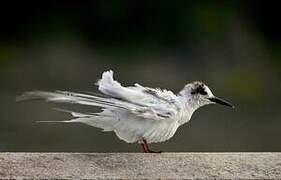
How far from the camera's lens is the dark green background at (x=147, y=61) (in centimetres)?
573

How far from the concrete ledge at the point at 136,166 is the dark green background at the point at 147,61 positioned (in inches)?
103

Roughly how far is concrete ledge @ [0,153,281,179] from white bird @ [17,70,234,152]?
10cm

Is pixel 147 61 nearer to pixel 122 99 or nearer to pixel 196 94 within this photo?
pixel 196 94

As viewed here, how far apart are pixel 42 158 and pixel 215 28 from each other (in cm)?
605

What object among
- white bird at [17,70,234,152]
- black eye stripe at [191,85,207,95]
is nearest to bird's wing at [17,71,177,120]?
white bird at [17,70,234,152]

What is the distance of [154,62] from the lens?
7754 mm

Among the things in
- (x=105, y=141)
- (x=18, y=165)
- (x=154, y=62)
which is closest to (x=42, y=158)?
(x=18, y=165)

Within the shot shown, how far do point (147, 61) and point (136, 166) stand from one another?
516 cm

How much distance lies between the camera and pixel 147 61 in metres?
7.79

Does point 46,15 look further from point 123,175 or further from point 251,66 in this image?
point 123,175

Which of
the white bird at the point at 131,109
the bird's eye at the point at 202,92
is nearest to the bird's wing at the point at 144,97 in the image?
the white bird at the point at 131,109

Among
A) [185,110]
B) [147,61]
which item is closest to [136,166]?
[185,110]

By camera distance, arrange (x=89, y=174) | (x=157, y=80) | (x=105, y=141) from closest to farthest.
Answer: (x=89, y=174) < (x=105, y=141) < (x=157, y=80)

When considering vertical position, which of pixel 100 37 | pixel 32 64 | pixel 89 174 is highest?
pixel 100 37
